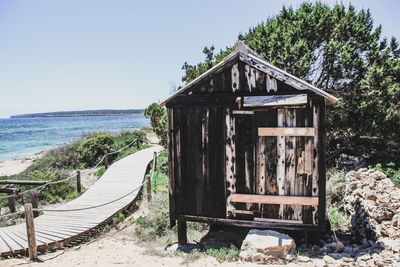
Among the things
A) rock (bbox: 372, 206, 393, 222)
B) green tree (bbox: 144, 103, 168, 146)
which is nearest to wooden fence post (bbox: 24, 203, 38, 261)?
rock (bbox: 372, 206, 393, 222)

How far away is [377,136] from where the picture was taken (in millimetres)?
14234

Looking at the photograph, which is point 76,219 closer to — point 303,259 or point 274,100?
point 303,259

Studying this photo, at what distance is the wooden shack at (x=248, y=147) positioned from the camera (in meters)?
6.88

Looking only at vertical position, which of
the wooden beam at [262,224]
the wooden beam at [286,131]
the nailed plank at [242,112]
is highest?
the nailed plank at [242,112]

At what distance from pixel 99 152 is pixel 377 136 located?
61.8 feet

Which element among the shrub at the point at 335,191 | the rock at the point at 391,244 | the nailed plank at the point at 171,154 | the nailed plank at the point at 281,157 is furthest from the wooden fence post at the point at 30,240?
the shrub at the point at 335,191

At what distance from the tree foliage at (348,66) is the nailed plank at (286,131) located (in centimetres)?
719

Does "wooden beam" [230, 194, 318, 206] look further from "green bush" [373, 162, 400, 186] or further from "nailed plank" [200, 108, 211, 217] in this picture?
"green bush" [373, 162, 400, 186]

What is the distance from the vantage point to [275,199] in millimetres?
7137

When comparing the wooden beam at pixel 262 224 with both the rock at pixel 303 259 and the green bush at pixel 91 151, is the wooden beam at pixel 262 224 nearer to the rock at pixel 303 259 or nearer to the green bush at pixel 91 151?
the rock at pixel 303 259

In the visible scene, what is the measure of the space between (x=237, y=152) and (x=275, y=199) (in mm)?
1506

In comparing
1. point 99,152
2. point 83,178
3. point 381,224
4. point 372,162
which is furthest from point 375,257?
point 99,152

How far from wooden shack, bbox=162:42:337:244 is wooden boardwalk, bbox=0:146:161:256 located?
3.62 meters

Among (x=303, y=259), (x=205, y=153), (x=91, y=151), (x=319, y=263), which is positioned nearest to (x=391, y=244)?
(x=319, y=263)
